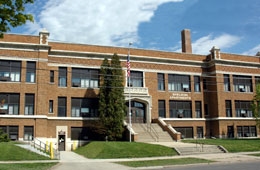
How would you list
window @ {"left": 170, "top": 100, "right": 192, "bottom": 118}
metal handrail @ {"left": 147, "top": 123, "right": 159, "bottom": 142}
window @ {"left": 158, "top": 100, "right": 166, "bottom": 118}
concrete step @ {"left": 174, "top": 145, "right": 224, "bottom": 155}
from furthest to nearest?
window @ {"left": 170, "top": 100, "right": 192, "bottom": 118}, window @ {"left": 158, "top": 100, "right": 166, "bottom": 118}, metal handrail @ {"left": 147, "top": 123, "right": 159, "bottom": 142}, concrete step @ {"left": 174, "top": 145, "right": 224, "bottom": 155}

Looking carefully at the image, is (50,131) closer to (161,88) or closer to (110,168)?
(161,88)

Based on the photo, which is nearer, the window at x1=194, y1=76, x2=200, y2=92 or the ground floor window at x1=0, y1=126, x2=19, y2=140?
the ground floor window at x1=0, y1=126, x2=19, y2=140

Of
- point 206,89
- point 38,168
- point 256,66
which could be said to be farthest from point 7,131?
point 256,66

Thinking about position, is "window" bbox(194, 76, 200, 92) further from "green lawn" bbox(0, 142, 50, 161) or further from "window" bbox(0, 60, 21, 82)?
"green lawn" bbox(0, 142, 50, 161)

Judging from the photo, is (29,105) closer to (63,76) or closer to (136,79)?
(63,76)

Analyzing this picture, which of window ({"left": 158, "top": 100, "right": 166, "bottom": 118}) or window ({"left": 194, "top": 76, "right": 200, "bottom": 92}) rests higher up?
window ({"left": 194, "top": 76, "right": 200, "bottom": 92})

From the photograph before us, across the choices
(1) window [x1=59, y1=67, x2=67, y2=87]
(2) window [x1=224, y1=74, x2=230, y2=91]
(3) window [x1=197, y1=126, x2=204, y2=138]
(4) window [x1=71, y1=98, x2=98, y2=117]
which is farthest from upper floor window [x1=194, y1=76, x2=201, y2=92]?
(1) window [x1=59, y1=67, x2=67, y2=87]

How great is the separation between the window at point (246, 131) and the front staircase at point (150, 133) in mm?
12559

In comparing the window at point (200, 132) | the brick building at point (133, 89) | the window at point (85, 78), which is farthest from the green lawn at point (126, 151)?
the window at point (200, 132)

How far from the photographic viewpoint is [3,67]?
34.2 m

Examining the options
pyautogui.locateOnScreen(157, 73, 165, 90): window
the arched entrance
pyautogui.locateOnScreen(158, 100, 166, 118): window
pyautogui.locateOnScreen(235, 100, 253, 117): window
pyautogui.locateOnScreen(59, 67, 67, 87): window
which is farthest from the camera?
pyautogui.locateOnScreen(235, 100, 253, 117): window

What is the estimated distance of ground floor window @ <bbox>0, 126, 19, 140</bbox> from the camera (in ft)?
109

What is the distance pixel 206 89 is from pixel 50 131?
2170cm

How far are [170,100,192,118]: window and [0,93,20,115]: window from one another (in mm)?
19104
